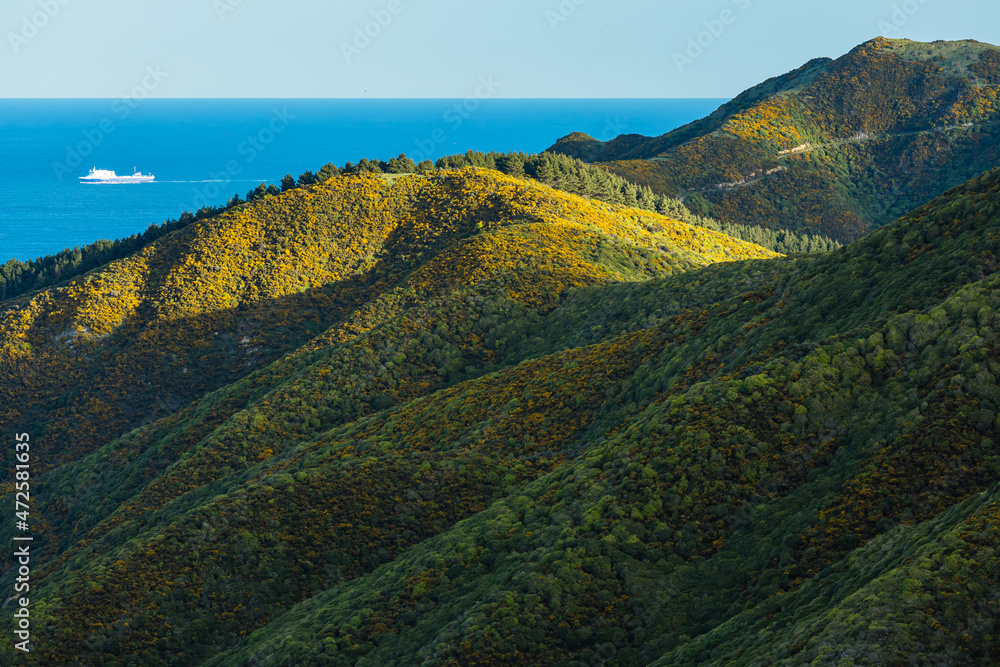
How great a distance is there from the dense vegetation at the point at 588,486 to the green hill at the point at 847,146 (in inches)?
3450

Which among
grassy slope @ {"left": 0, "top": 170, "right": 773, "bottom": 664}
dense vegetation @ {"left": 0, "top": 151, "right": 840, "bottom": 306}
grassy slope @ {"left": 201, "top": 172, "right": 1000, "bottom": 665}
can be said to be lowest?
grassy slope @ {"left": 201, "top": 172, "right": 1000, "bottom": 665}

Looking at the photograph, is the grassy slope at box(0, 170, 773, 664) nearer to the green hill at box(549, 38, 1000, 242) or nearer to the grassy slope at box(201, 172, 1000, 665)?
the grassy slope at box(201, 172, 1000, 665)

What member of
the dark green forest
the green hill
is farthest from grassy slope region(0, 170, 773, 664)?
the green hill

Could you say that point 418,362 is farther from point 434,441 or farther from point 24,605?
point 24,605

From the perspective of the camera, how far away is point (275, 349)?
2608 inches

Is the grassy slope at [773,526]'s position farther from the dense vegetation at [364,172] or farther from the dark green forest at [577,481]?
the dense vegetation at [364,172]

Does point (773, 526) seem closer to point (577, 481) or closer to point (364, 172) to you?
point (577, 481)

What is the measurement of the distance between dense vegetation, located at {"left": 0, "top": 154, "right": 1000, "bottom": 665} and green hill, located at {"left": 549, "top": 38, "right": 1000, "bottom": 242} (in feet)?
287

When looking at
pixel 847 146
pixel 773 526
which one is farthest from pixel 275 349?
pixel 847 146

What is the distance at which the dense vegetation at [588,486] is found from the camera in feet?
62.5

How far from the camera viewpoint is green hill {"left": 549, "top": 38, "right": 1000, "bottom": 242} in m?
135

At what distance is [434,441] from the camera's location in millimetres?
36656

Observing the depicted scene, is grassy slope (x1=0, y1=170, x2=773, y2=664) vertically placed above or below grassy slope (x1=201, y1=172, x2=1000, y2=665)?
above

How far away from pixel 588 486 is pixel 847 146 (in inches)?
5532
